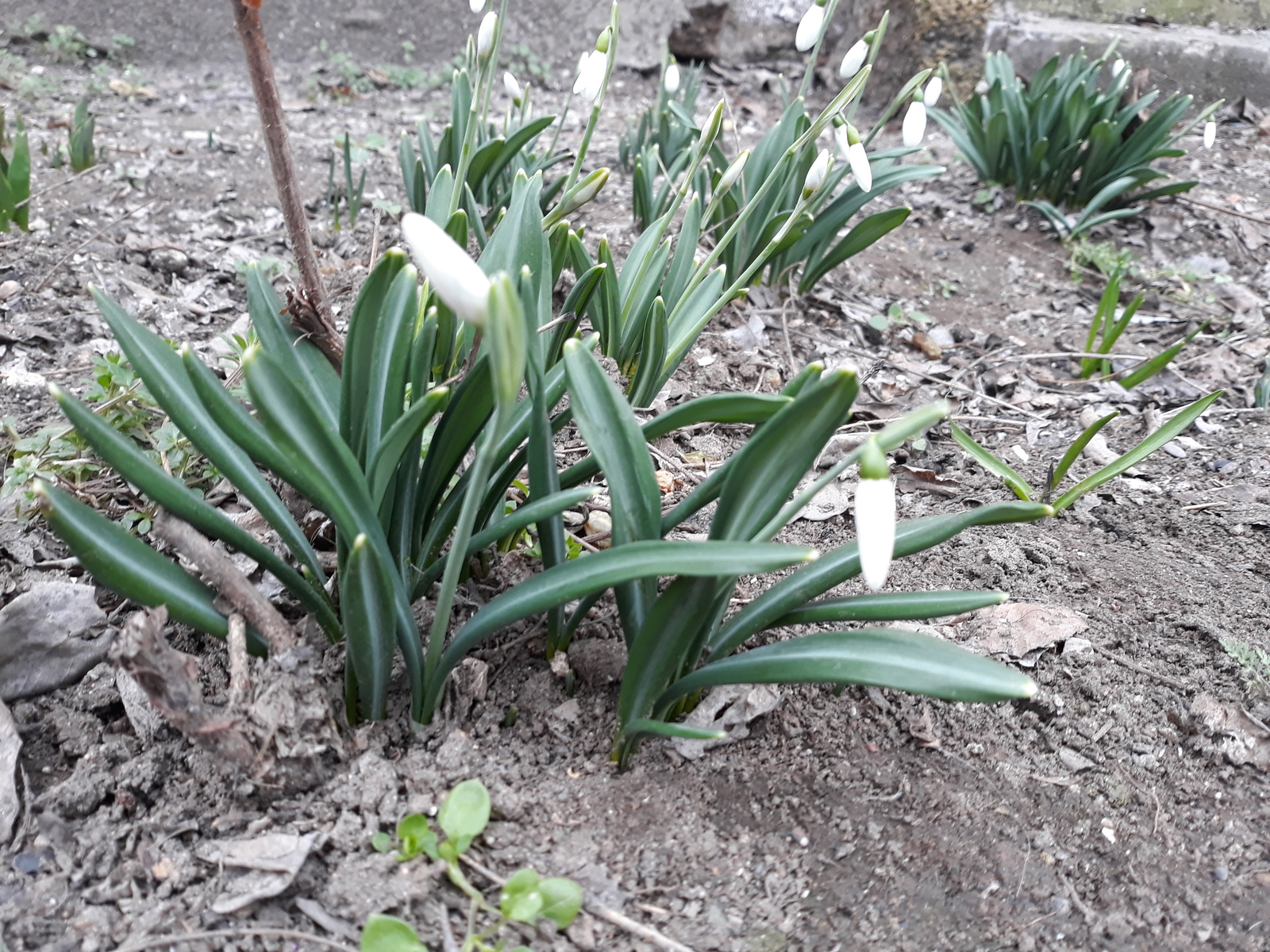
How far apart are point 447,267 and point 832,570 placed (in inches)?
28.8

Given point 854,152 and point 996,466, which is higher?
point 854,152

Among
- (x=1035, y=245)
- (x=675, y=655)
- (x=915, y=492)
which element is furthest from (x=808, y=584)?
(x=1035, y=245)

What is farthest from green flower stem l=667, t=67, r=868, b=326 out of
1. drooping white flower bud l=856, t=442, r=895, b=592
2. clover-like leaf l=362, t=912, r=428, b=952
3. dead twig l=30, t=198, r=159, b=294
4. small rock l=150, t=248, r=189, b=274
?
dead twig l=30, t=198, r=159, b=294

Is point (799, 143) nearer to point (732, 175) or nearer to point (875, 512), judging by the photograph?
point (732, 175)

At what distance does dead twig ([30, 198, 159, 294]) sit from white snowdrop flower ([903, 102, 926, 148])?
8.39ft

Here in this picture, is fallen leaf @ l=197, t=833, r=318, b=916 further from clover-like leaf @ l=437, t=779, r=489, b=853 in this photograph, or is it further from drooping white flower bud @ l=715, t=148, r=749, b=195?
drooping white flower bud @ l=715, t=148, r=749, b=195

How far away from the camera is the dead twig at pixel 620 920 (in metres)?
1.16

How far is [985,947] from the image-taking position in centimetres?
124

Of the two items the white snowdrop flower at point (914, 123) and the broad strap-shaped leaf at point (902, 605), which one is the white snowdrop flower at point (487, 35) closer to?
the white snowdrop flower at point (914, 123)

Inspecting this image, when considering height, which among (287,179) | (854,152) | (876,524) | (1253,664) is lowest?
(1253,664)

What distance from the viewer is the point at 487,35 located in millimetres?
2250

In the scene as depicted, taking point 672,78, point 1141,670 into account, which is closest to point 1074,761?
point 1141,670

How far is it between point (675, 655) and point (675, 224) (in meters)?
2.85

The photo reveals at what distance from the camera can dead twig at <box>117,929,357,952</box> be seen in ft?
3.61
